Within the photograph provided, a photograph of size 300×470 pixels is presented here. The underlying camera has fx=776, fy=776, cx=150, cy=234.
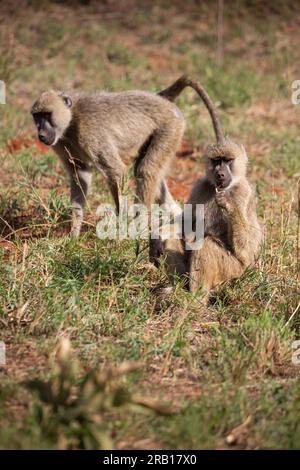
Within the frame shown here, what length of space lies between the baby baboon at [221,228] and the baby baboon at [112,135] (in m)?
1.08

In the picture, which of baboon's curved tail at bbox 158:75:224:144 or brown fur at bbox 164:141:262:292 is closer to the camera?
brown fur at bbox 164:141:262:292

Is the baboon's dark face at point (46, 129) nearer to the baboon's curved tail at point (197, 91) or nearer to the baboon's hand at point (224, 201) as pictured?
the baboon's curved tail at point (197, 91)

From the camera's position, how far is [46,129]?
6.43 metres

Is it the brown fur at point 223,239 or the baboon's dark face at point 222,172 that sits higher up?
the baboon's dark face at point 222,172

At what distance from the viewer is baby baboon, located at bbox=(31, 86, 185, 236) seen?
256 inches

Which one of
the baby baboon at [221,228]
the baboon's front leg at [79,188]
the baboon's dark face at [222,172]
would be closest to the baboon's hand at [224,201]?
the baby baboon at [221,228]

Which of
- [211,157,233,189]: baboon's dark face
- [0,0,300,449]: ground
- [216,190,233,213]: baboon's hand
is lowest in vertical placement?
[0,0,300,449]: ground

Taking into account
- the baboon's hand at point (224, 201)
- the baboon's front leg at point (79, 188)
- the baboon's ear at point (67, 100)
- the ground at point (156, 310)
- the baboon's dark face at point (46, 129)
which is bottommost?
the ground at point (156, 310)

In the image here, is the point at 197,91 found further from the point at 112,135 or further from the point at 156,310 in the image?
the point at 156,310

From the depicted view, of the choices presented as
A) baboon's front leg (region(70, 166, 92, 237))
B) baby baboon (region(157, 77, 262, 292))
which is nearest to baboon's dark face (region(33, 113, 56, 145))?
baboon's front leg (region(70, 166, 92, 237))

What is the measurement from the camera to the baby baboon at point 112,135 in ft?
21.3

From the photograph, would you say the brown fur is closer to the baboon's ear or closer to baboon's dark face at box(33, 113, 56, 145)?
baboon's dark face at box(33, 113, 56, 145)

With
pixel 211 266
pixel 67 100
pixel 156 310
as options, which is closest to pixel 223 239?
pixel 211 266

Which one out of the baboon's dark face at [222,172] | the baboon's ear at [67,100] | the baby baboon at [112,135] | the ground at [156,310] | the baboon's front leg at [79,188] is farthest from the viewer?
the baboon's ear at [67,100]
